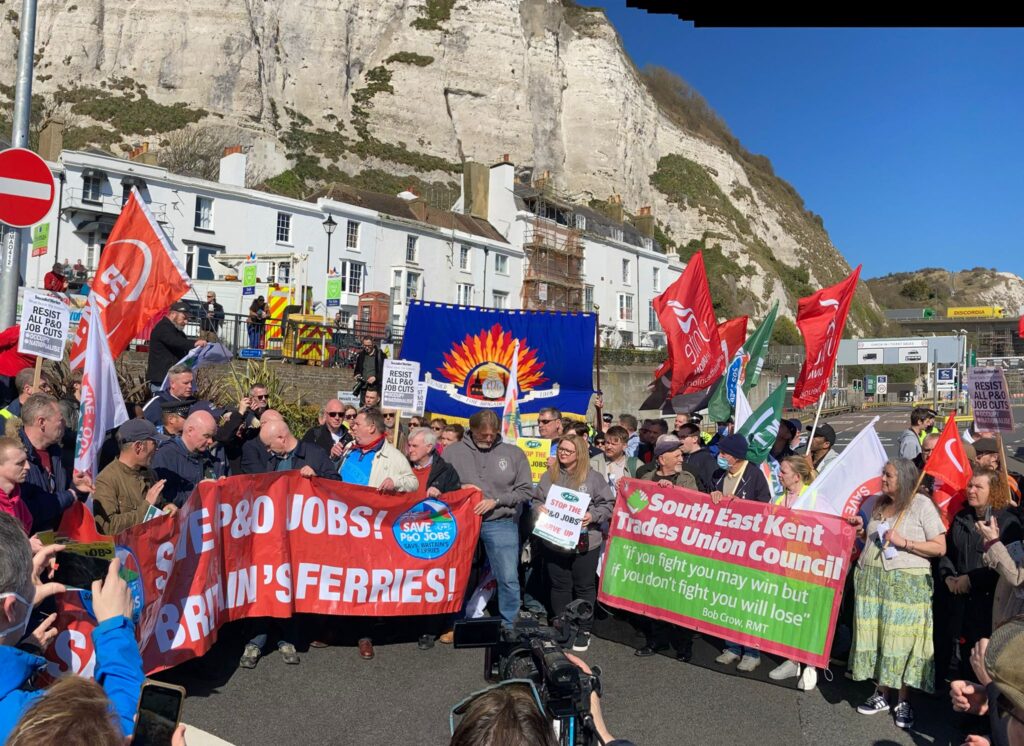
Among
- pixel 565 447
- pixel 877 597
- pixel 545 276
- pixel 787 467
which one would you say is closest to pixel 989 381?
pixel 787 467

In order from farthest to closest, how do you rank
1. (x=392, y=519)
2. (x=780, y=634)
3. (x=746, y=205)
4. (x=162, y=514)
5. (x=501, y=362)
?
1. (x=746, y=205)
2. (x=501, y=362)
3. (x=392, y=519)
4. (x=780, y=634)
5. (x=162, y=514)

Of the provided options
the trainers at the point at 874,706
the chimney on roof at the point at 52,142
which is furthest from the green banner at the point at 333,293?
the trainers at the point at 874,706

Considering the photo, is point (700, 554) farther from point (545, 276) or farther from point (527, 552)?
point (545, 276)

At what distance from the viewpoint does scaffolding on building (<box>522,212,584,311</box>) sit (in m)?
54.3

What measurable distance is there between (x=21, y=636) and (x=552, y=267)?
54.5m

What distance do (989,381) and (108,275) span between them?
25.5 feet

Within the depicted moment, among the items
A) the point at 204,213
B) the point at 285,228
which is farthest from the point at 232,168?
the point at 204,213

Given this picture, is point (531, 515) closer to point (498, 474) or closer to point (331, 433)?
point (498, 474)

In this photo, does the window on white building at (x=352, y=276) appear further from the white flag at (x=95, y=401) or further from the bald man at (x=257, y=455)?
the white flag at (x=95, y=401)

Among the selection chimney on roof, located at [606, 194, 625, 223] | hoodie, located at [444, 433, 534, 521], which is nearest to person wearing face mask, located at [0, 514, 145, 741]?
hoodie, located at [444, 433, 534, 521]

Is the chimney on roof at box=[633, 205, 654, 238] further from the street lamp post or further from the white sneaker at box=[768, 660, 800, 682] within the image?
the white sneaker at box=[768, 660, 800, 682]

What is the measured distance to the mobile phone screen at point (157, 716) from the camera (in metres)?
2.35

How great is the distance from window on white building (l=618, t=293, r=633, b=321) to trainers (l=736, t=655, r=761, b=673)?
2164 inches

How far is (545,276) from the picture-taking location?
181 feet
